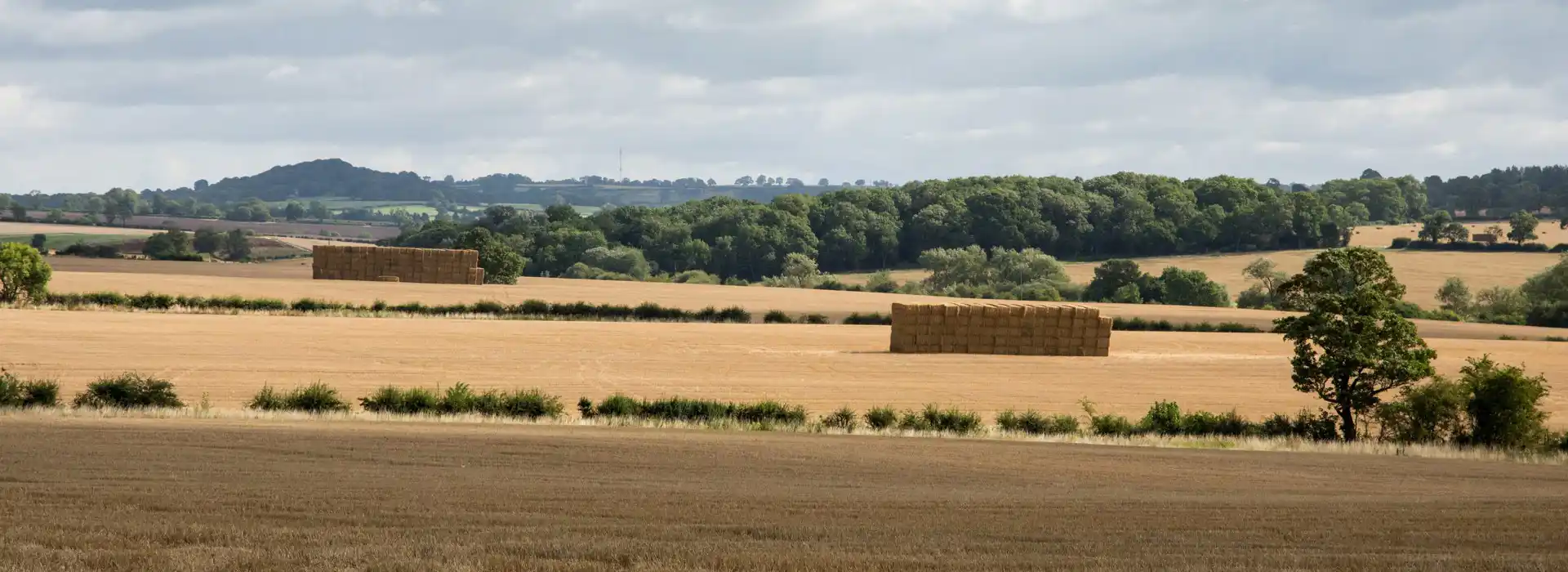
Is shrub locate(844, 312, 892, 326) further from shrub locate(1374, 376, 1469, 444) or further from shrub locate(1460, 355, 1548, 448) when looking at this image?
shrub locate(1460, 355, 1548, 448)

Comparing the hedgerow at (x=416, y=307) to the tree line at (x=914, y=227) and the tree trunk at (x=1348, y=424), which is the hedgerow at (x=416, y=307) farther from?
→ the tree line at (x=914, y=227)

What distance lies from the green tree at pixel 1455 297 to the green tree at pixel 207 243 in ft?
285

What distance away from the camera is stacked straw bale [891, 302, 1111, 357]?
141 ft

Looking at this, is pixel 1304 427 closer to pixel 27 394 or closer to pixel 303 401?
pixel 303 401

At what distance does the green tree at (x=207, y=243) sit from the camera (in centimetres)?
11538

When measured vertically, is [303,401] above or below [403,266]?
below

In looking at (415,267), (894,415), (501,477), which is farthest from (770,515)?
(415,267)

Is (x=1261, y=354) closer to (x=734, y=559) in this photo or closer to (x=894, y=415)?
(x=894, y=415)

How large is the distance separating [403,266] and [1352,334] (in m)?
52.8

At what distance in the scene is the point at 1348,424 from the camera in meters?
28.8

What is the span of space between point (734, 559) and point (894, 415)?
1753cm

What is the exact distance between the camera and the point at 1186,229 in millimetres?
118000

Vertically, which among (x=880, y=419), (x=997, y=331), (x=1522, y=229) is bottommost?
(x=880, y=419)

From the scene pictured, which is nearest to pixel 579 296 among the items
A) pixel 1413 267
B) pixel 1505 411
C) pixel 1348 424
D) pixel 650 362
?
pixel 650 362
